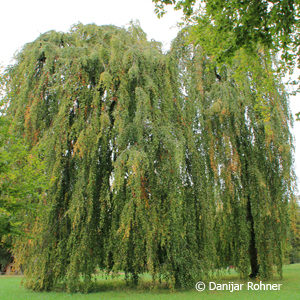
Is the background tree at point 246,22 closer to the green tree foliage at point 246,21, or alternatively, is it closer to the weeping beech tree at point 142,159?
the green tree foliage at point 246,21

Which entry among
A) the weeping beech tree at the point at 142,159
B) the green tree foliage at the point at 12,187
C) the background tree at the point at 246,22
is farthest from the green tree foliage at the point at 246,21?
the green tree foliage at the point at 12,187

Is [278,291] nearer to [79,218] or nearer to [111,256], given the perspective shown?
[111,256]

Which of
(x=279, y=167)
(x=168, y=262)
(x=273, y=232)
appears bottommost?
(x=168, y=262)

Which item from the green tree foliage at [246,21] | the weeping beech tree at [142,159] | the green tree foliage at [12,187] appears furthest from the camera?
the weeping beech tree at [142,159]

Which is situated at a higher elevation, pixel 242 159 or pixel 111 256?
pixel 242 159

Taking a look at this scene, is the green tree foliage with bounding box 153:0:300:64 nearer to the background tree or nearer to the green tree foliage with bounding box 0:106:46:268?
the background tree

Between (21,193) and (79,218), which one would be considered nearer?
(21,193)

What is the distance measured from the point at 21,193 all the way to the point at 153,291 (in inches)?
150

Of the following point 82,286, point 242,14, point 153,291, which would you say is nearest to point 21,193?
point 82,286

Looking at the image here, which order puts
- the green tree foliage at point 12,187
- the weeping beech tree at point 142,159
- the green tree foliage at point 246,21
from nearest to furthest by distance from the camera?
the green tree foliage at point 12,187
the green tree foliage at point 246,21
the weeping beech tree at point 142,159

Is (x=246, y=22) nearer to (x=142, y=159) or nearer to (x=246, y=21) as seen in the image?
(x=246, y=21)

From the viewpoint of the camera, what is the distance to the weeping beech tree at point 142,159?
6664mm

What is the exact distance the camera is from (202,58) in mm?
9727

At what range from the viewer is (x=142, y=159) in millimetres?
6488
